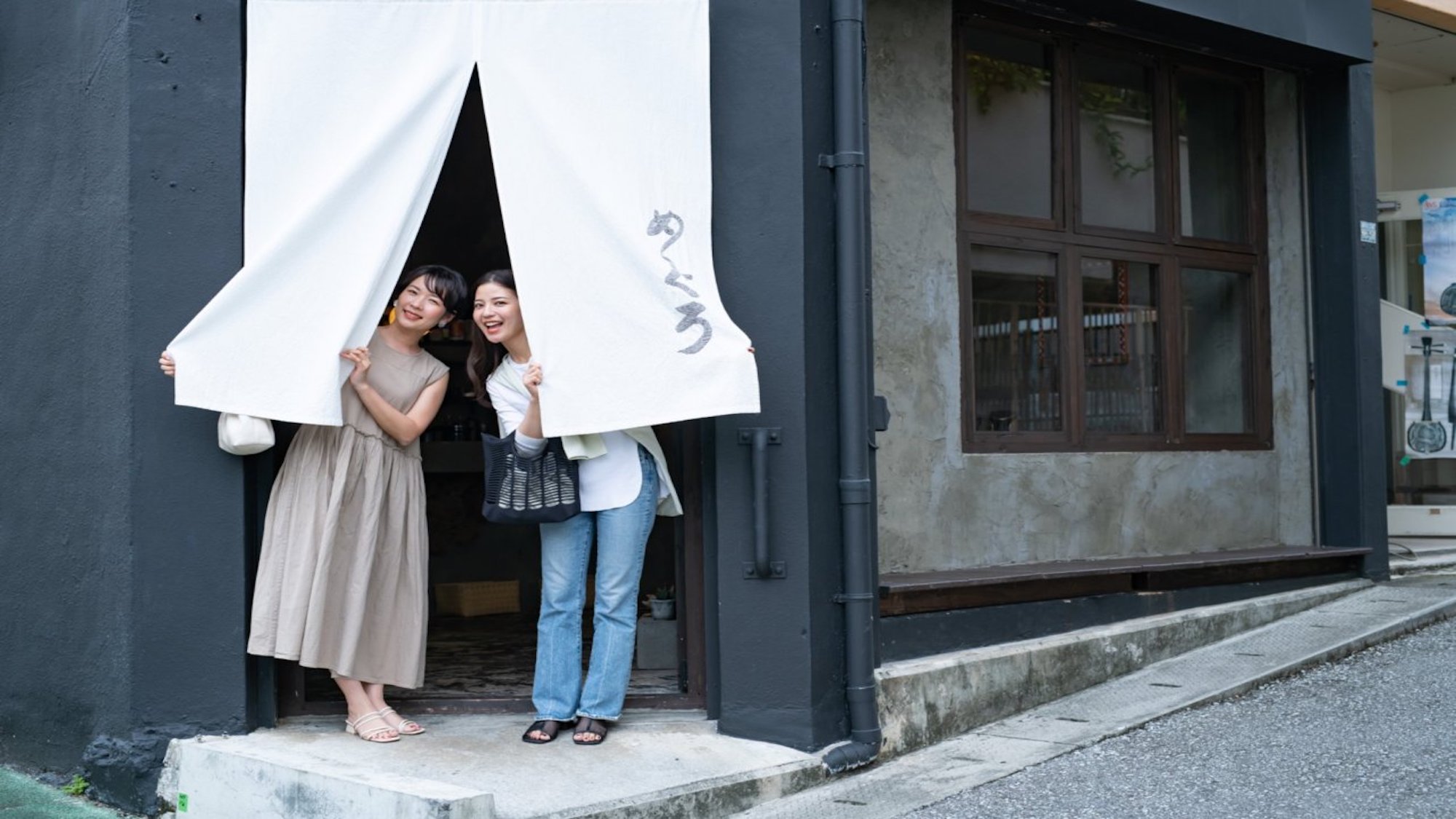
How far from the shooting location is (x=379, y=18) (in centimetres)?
531

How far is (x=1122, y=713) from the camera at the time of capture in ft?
20.0

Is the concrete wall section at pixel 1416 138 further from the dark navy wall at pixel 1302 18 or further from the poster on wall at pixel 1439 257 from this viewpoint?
the dark navy wall at pixel 1302 18

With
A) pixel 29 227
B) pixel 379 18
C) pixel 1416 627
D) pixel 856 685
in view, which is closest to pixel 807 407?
pixel 856 685

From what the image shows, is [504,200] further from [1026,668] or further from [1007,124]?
[1007,124]

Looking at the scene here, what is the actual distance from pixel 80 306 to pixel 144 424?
62cm

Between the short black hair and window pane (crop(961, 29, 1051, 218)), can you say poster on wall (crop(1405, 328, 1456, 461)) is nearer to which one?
window pane (crop(961, 29, 1051, 218))

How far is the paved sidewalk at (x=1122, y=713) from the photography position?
16.7 feet

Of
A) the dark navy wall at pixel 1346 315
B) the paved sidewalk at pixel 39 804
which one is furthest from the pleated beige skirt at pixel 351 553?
the dark navy wall at pixel 1346 315

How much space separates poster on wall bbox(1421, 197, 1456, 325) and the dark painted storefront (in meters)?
6.45

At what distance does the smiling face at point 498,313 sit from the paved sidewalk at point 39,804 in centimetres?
230

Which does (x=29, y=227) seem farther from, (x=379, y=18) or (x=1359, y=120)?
(x=1359, y=120)

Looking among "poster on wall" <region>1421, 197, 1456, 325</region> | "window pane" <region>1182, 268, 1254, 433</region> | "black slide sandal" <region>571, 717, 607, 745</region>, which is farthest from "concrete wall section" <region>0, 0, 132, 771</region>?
"poster on wall" <region>1421, 197, 1456, 325</region>

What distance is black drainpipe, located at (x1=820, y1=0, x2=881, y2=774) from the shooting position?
5.52 meters

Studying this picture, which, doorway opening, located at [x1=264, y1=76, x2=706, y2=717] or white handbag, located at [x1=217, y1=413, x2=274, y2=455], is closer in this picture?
white handbag, located at [x1=217, y1=413, x2=274, y2=455]
